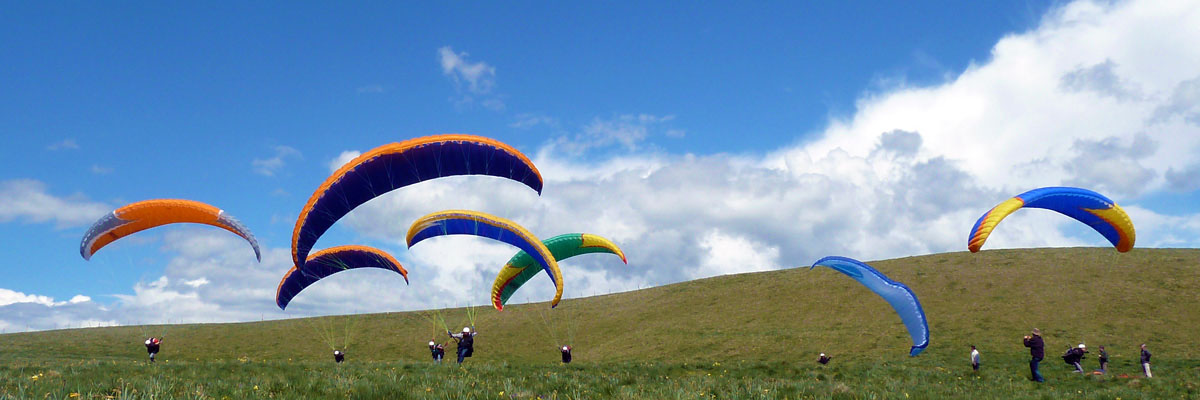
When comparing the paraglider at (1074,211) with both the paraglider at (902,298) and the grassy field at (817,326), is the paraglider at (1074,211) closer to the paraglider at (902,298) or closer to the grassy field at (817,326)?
the paraglider at (902,298)

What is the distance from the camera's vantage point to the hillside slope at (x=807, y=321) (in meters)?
38.7

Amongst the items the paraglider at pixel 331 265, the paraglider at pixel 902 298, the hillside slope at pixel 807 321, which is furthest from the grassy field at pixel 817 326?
the paraglider at pixel 331 265

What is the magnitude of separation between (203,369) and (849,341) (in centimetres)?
3642

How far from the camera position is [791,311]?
48906 millimetres

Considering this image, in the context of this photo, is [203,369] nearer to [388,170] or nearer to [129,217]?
[388,170]

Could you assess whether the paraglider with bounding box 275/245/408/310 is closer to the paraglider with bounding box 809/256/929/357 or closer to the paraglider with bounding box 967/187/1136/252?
the paraglider with bounding box 809/256/929/357

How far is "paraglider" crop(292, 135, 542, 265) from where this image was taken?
18156mm

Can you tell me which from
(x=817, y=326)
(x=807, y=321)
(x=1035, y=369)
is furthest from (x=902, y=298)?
(x=807, y=321)

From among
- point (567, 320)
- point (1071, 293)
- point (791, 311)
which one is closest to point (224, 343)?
point (567, 320)

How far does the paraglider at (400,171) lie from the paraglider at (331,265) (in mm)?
4833

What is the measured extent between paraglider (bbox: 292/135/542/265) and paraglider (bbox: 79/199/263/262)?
3.22m

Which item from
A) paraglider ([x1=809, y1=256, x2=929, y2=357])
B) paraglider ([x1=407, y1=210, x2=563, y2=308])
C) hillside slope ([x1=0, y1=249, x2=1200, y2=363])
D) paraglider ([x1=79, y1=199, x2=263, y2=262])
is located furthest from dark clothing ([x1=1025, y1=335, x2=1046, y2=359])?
paraglider ([x1=79, y1=199, x2=263, y2=262])

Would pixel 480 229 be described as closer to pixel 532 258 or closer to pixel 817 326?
pixel 532 258

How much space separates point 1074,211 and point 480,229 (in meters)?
20.6
